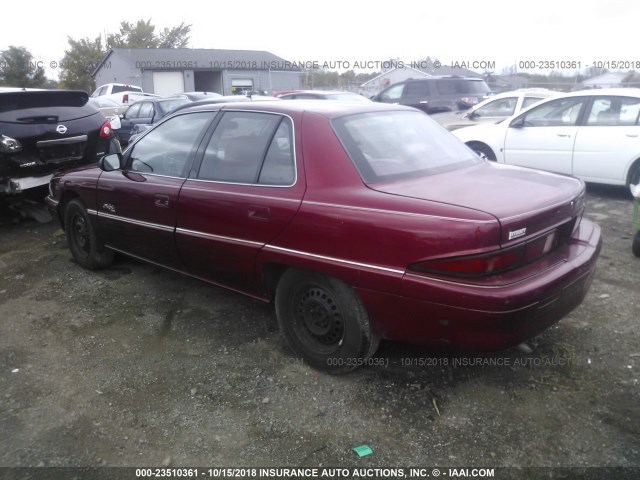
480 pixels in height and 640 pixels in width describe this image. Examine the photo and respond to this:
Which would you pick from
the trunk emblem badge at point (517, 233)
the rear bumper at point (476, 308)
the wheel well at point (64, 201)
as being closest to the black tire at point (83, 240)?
the wheel well at point (64, 201)

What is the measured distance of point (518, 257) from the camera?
2672 mm

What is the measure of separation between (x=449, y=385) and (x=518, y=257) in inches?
37.1

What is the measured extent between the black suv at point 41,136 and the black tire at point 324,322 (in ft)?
11.4

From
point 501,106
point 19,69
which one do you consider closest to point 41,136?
point 501,106

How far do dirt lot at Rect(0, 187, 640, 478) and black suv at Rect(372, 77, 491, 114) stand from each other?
11.5m

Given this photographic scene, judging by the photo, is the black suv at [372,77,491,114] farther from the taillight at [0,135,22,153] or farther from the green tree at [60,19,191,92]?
the green tree at [60,19,191,92]

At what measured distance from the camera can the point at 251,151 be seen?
353 centimetres

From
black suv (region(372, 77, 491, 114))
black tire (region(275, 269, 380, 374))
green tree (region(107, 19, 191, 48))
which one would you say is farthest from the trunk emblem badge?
green tree (region(107, 19, 191, 48))

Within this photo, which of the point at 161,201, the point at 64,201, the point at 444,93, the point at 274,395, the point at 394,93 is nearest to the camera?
the point at 274,395

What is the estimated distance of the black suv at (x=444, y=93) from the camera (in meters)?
15.1

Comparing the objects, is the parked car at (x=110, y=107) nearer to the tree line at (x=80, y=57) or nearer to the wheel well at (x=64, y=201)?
the wheel well at (x=64, y=201)

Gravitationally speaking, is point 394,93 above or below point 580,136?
above

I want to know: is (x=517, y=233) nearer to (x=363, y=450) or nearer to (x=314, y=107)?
(x=363, y=450)

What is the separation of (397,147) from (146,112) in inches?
429
